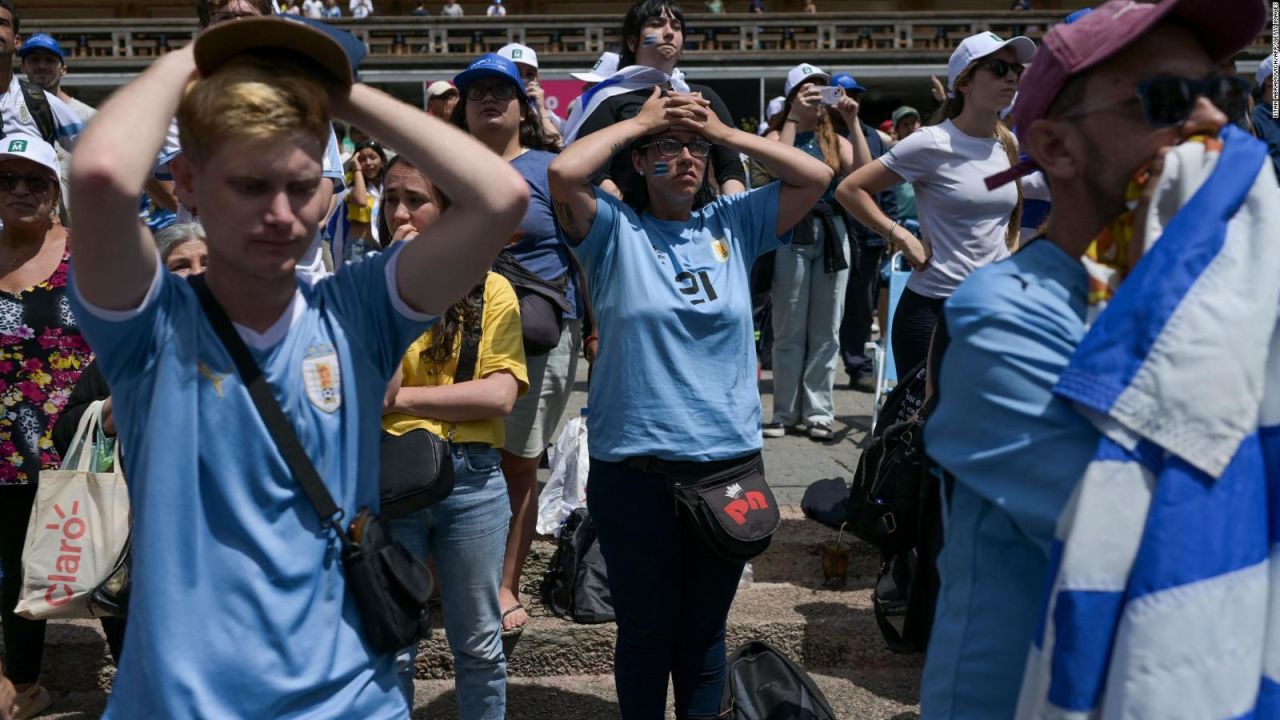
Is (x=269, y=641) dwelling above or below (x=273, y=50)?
below

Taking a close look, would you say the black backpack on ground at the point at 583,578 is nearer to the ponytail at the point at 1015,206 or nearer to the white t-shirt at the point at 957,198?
the white t-shirt at the point at 957,198

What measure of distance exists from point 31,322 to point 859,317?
20.3 ft

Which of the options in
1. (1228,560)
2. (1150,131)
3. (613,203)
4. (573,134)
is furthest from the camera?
(573,134)

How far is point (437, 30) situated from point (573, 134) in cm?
Result: 2711

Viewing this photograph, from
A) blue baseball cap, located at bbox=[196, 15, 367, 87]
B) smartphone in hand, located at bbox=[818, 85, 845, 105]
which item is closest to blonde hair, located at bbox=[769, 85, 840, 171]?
smartphone in hand, located at bbox=[818, 85, 845, 105]

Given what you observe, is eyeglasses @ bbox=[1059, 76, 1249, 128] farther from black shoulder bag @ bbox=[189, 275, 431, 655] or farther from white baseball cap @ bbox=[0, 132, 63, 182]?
white baseball cap @ bbox=[0, 132, 63, 182]

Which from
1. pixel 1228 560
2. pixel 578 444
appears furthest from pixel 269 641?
pixel 578 444

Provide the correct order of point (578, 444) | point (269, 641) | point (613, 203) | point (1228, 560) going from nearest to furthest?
point (1228, 560) → point (269, 641) → point (613, 203) → point (578, 444)

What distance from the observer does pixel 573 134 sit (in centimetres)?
479

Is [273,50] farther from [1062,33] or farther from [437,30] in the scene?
[437,30]

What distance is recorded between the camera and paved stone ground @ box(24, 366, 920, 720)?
4816mm

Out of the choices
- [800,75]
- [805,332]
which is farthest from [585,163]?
[800,75]

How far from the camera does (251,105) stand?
1944 millimetres

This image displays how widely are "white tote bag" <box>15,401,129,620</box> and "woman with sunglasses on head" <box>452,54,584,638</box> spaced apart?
1570 mm
